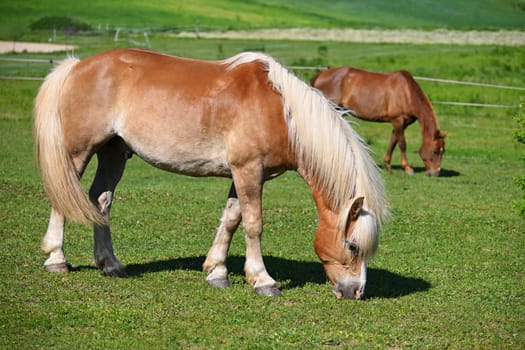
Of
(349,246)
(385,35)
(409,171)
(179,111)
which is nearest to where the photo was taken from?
(349,246)

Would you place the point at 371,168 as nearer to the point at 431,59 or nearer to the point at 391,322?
the point at 391,322

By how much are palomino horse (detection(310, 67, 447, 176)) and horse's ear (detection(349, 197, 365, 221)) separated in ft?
32.7

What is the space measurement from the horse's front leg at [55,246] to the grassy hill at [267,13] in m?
40.4

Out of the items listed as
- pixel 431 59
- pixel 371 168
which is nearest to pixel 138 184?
pixel 371 168

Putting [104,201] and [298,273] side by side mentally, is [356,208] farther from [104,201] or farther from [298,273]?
[104,201]

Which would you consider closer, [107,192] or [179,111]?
[179,111]

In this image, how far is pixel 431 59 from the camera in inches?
1385

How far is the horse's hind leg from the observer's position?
24.7 ft

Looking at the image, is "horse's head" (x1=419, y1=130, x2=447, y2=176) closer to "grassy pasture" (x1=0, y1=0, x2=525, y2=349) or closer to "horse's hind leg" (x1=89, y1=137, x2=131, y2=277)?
"grassy pasture" (x1=0, y1=0, x2=525, y2=349)

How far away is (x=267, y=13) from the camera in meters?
63.3

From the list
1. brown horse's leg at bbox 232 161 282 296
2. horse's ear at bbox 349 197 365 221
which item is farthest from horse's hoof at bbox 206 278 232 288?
horse's ear at bbox 349 197 365 221

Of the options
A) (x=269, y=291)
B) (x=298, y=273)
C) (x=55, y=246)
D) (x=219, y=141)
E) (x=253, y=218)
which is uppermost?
(x=219, y=141)

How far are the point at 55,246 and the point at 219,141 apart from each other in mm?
1901

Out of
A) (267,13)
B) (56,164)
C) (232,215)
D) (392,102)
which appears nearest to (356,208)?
(232,215)
